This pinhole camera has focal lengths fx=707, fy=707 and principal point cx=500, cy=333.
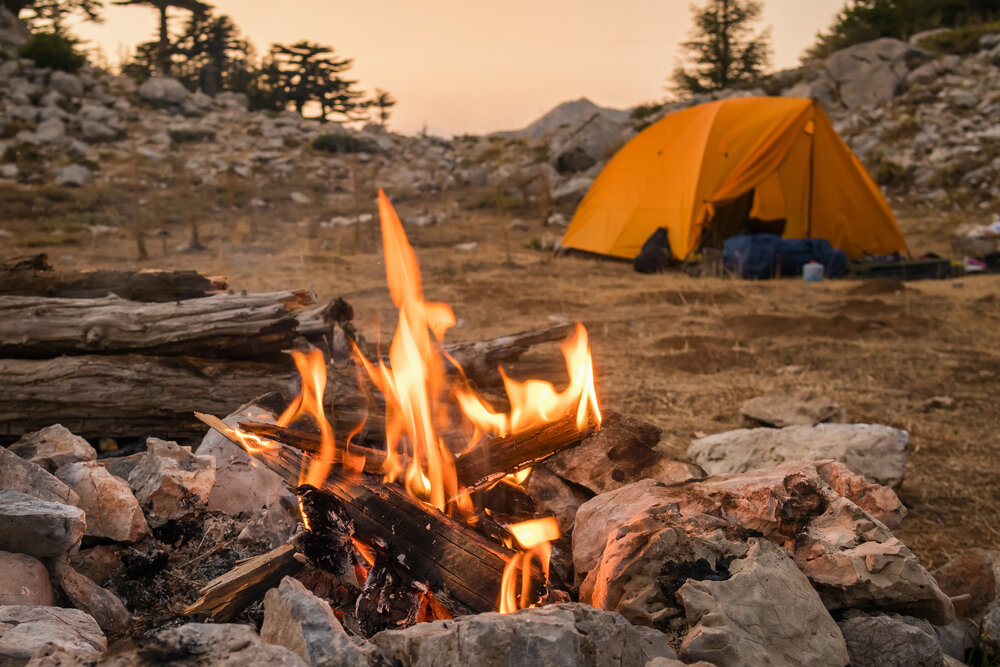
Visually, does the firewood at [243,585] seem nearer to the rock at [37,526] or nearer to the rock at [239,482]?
the rock at [37,526]

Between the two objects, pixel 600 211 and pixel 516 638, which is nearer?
pixel 516 638

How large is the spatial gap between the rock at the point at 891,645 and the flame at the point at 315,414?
1573 mm

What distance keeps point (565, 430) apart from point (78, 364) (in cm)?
246

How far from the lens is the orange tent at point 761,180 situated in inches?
416

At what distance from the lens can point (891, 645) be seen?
185 cm

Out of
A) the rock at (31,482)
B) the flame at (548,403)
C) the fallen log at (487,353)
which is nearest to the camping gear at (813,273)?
the fallen log at (487,353)

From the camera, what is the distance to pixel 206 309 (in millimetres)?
3559

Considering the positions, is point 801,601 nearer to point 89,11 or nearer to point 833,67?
point 833,67

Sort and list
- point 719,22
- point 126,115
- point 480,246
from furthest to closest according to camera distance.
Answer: point 719,22 < point 126,115 < point 480,246

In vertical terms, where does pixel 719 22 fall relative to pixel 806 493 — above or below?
above

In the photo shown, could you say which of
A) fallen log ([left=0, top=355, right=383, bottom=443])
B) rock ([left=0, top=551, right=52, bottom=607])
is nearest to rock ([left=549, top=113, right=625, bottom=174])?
fallen log ([left=0, top=355, right=383, bottom=443])

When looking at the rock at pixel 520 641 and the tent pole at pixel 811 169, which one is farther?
the tent pole at pixel 811 169

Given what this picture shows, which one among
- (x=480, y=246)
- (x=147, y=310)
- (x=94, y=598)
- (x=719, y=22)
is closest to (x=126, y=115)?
(x=480, y=246)

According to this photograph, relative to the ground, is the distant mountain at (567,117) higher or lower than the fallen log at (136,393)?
higher
